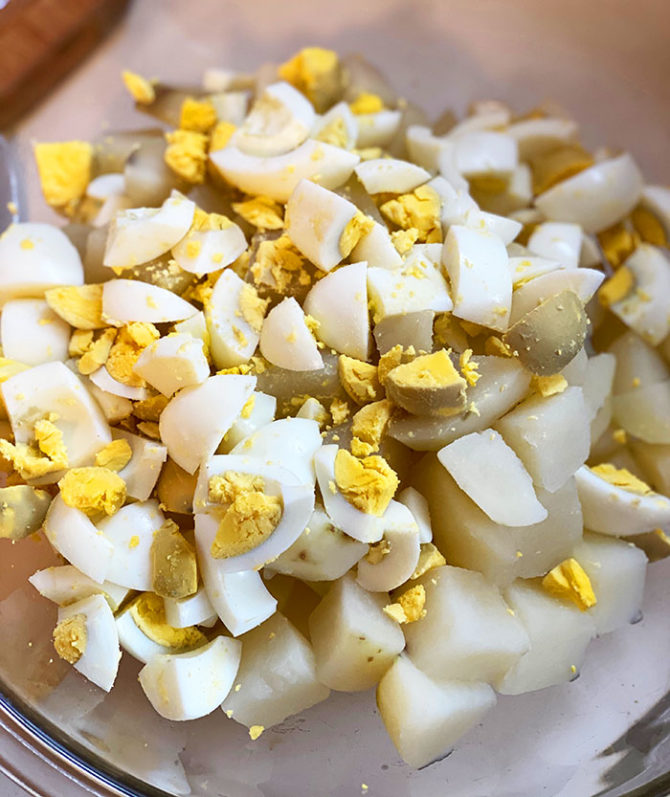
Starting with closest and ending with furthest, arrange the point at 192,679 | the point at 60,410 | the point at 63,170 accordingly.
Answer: the point at 192,679 → the point at 60,410 → the point at 63,170

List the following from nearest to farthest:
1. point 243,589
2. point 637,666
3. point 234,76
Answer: point 243,589 < point 637,666 < point 234,76

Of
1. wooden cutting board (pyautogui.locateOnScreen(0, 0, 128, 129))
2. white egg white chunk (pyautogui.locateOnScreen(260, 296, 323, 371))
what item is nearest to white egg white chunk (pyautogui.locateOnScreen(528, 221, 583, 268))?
white egg white chunk (pyautogui.locateOnScreen(260, 296, 323, 371))

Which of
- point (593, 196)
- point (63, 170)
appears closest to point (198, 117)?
point (63, 170)

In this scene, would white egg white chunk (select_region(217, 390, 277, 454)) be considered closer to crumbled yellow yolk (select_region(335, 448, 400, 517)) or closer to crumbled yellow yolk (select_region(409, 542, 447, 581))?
crumbled yellow yolk (select_region(335, 448, 400, 517))

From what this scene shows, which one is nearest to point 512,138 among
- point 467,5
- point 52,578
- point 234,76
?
point 467,5

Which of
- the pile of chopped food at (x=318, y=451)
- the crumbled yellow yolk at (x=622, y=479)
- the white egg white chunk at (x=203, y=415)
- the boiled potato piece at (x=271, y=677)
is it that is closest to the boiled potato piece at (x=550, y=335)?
the pile of chopped food at (x=318, y=451)

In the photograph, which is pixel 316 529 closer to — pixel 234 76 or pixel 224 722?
pixel 224 722

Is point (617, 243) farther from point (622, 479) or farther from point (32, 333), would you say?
point (32, 333)
